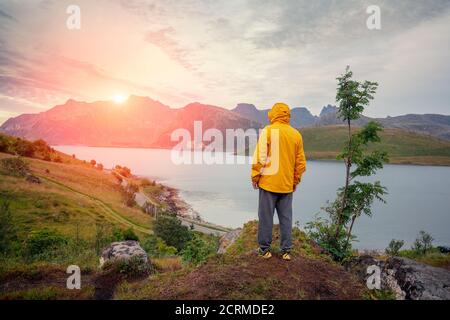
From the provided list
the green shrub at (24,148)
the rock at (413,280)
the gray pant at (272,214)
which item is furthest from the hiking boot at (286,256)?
the green shrub at (24,148)

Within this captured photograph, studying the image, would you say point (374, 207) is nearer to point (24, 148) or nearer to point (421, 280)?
point (421, 280)

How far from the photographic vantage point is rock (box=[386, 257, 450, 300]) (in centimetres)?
768

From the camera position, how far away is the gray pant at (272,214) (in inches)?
300

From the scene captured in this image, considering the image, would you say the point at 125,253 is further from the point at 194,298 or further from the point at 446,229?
the point at 446,229

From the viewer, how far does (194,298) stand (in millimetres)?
6422

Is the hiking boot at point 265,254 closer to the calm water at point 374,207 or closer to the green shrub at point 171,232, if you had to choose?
the green shrub at point 171,232

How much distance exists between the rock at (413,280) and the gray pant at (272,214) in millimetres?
3749

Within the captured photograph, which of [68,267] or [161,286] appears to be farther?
[68,267]

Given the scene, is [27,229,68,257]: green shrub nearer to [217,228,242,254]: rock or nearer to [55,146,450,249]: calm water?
[217,228,242,254]: rock

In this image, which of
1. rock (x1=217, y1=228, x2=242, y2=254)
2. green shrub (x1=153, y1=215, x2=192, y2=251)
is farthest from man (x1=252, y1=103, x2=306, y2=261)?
green shrub (x1=153, y1=215, x2=192, y2=251)

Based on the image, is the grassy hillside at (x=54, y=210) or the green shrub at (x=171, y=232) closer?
the grassy hillside at (x=54, y=210)

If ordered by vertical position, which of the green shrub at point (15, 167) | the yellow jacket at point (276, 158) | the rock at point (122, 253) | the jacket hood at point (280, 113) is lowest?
the rock at point (122, 253)
